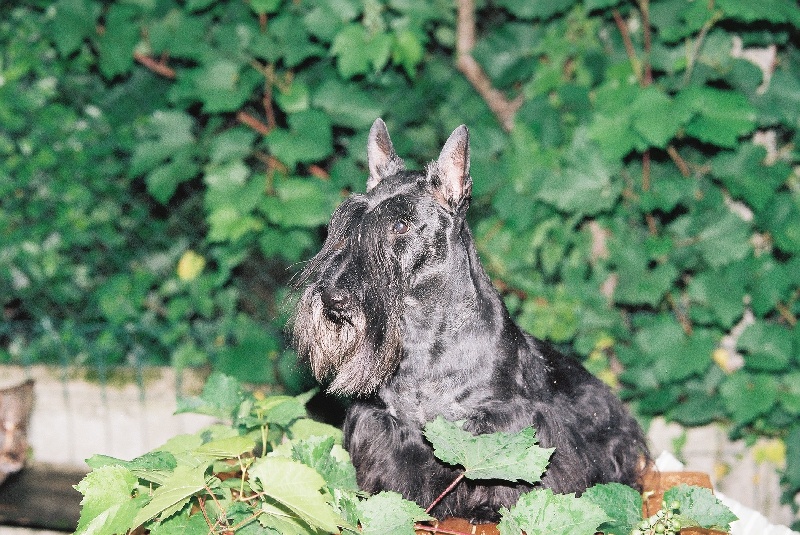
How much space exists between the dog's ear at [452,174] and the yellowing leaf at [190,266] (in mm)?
2602

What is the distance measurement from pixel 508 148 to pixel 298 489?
2741 mm

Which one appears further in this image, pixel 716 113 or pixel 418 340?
pixel 716 113

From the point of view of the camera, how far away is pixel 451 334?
244 centimetres

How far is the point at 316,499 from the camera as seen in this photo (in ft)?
5.98

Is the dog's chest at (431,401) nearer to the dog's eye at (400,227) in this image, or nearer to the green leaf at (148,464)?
the dog's eye at (400,227)

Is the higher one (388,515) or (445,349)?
(445,349)

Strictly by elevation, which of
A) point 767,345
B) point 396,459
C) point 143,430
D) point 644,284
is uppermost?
point 396,459

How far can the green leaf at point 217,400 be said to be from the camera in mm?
2557

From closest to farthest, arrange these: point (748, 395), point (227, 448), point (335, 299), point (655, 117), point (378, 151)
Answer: point (227, 448), point (335, 299), point (378, 151), point (655, 117), point (748, 395)

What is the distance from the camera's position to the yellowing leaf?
474 centimetres

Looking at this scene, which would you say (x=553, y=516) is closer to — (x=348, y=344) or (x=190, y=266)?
(x=348, y=344)

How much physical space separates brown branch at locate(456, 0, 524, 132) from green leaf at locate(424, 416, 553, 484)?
2621 millimetres

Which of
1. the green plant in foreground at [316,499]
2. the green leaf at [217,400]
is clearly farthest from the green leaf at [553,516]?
the green leaf at [217,400]

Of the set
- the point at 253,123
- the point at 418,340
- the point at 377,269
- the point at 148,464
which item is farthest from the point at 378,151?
the point at 253,123
